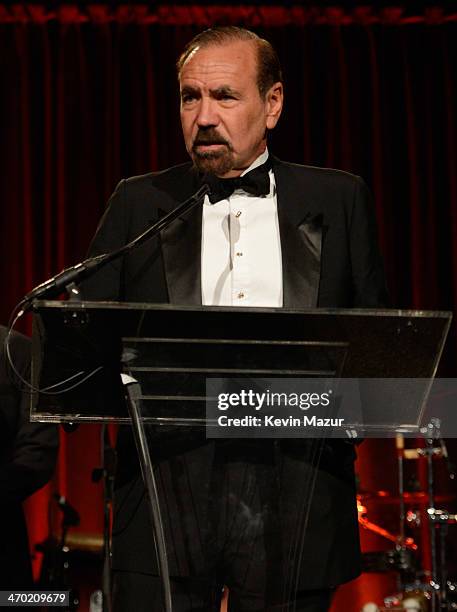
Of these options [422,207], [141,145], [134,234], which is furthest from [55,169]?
[134,234]

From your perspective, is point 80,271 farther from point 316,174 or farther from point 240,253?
point 316,174

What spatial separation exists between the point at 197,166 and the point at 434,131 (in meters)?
3.90

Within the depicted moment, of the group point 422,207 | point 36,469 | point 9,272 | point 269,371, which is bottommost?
point 36,469

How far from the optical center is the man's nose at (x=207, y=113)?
1936 millimetres

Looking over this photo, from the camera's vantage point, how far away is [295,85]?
5562 millimetres

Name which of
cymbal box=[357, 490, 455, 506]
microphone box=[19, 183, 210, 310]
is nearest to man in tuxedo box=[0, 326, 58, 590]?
microphone box=[19, 183, 210, 310]

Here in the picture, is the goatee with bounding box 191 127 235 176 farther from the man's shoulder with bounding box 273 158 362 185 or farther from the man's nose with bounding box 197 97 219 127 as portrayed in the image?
the man's shoulder with bounding box 273 158 362 185

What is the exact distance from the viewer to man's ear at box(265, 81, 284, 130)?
2111mm

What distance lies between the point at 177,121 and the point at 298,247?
12.5 feet

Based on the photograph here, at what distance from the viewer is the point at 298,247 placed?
74.7 inches

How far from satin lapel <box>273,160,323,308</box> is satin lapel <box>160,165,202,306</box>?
0.54ft

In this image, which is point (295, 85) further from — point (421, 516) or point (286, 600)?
point (286, 600)

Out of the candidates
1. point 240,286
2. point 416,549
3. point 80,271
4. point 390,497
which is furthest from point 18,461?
point 416,549

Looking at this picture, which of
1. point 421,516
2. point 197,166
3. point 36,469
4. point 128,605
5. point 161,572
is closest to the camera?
point 161,572
